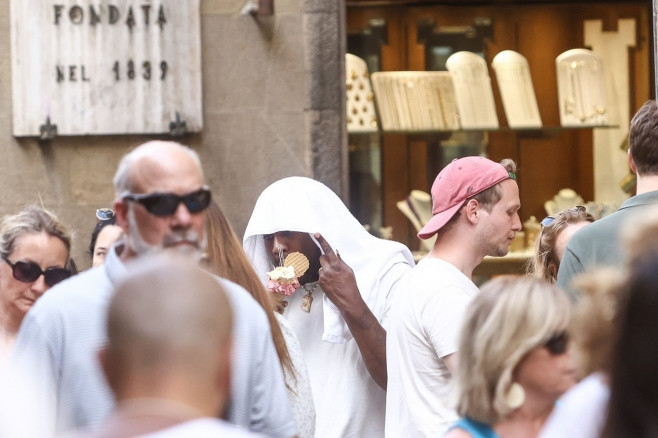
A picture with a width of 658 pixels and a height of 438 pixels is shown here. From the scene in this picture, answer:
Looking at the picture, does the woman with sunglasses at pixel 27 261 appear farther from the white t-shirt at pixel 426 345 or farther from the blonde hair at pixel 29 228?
the white t-shirt at pixel 426 345

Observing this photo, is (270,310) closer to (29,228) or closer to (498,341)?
(498,341)

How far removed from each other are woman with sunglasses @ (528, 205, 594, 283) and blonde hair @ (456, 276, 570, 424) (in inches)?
97.5

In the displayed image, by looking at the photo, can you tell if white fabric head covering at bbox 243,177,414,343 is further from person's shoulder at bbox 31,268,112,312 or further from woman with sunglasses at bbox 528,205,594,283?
person's shoulder at bbox 31,268,112,312

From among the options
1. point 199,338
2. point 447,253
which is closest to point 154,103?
point 447,253

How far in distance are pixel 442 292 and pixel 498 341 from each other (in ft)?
3.87

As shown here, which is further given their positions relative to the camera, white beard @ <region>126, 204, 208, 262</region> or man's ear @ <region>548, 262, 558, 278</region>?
man's ear @ <region>548, 262, 558, 278</region>

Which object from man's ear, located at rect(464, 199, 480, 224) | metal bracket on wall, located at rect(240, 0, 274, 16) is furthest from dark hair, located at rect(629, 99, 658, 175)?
metal bracket on wall, located at rect(240, 0, 274, 16)

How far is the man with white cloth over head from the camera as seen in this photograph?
4.85m

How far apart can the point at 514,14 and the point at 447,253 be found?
3728 millimetres

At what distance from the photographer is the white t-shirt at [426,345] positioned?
4266mm

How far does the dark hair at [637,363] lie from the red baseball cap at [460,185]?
2248 mm

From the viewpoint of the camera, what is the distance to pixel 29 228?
4754 millimetres

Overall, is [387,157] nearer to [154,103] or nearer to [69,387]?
[154,103]

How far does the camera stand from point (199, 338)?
2385mm
